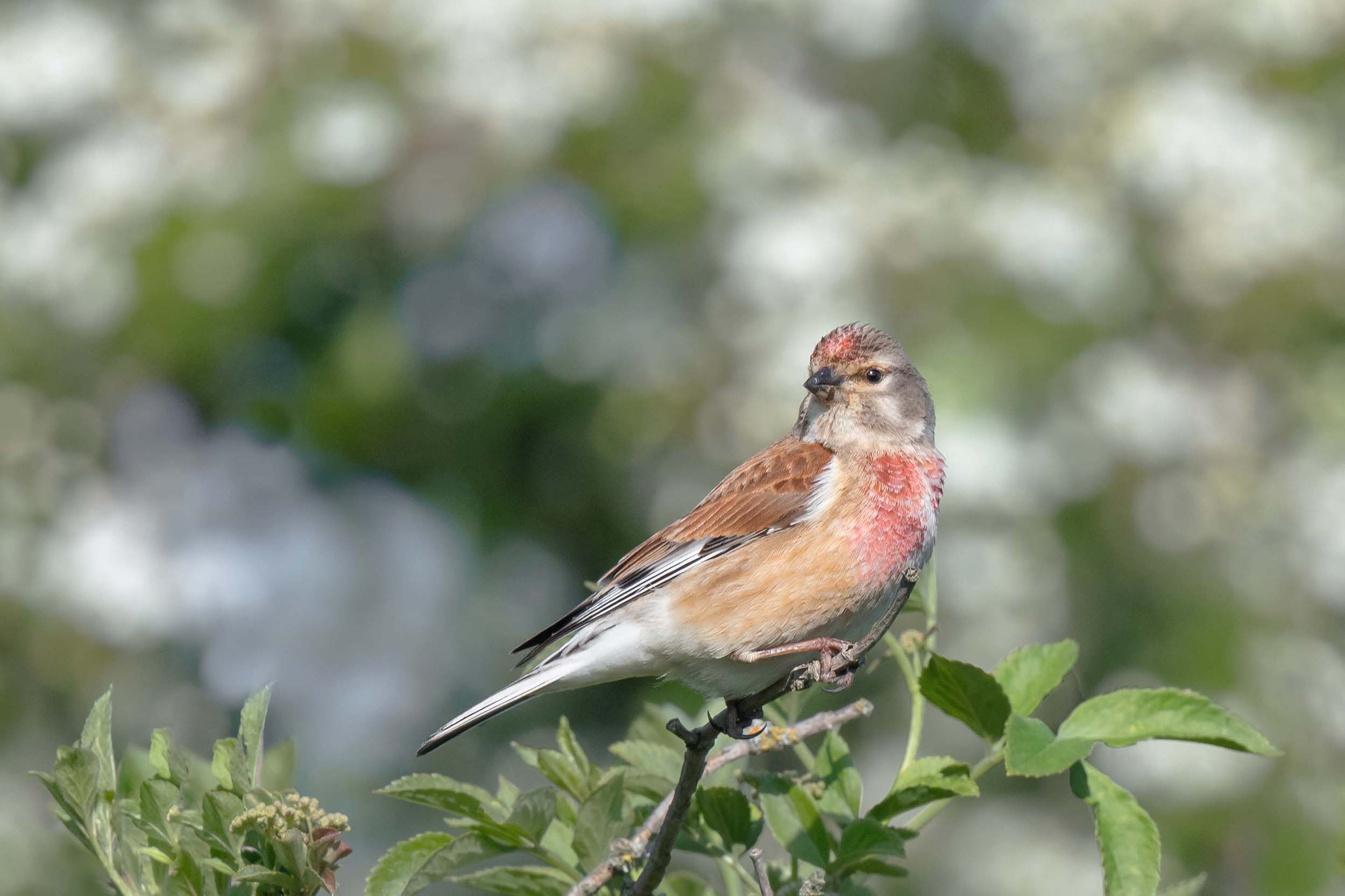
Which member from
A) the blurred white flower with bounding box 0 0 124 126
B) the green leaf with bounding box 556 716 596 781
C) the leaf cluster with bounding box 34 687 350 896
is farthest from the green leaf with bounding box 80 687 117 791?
the blurred white flower with bounding box 0 0 124 126

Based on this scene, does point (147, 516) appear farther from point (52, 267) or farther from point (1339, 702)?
point (1339, 702)

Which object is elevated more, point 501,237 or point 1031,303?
point 501,237

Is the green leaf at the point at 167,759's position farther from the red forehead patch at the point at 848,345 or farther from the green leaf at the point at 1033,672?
the red forehead patch at the point at 848,345

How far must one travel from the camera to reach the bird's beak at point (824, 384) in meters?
3.55

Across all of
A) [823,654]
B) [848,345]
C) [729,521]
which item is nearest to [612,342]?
[848,345]

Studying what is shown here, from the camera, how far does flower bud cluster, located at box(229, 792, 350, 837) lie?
1598 millimetres

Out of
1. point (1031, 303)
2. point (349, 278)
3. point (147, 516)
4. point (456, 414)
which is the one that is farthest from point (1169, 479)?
A: point (147, 516)

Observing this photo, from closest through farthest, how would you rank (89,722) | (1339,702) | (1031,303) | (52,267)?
(89,722)
(1339,702)
(1031,303)
(52,267)

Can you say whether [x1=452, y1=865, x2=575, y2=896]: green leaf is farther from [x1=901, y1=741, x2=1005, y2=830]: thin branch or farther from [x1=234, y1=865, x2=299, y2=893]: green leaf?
[x1=901, y1=741, x2=1005, y2=830]: thin branch

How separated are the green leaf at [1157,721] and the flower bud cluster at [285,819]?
902 mm

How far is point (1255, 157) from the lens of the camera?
556 centimetres

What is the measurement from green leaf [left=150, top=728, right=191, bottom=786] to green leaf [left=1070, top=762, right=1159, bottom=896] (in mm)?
1076

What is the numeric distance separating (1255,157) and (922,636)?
4153 mm

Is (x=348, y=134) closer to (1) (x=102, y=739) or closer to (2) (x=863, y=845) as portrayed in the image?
(1) (x=102, y=739)
